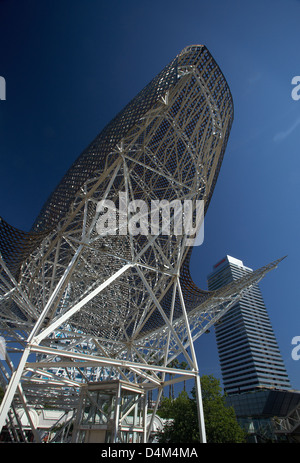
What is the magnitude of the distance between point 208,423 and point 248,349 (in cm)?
11842

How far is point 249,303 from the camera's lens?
478 ft

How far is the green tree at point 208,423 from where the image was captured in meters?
20.5

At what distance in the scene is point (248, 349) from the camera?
124 metres

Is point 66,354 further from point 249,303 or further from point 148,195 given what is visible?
point 249,303

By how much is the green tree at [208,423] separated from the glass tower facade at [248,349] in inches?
3701

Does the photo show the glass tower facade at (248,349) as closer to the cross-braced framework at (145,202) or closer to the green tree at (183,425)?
the green tree at (183,425)

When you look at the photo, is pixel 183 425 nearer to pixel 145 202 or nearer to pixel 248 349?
pixel 145 202

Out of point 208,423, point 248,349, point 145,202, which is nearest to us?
point 145,202

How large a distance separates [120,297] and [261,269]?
11.1 m

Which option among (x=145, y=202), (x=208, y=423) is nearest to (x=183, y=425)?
(x=208, y=423)

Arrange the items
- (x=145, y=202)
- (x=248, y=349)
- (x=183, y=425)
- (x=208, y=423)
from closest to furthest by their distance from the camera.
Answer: (x=145, y=202), (x=208, y=423), (x=183, y=425), (x=248, y=349)

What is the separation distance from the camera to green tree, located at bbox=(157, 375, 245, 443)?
806 inches

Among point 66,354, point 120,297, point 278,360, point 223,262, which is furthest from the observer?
point 223,262
